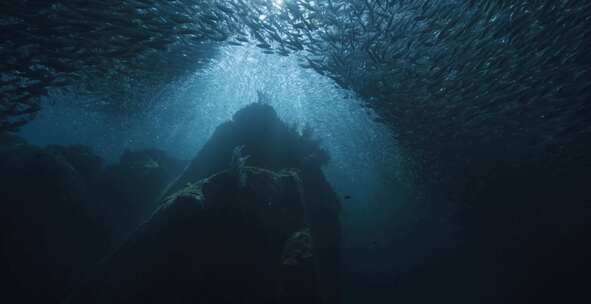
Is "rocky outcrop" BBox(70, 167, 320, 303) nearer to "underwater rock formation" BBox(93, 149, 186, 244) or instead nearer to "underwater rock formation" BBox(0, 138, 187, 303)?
"underwater rock formation" BBox(0, 138, 187, 303)

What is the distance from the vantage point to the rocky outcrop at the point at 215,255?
7961 mm

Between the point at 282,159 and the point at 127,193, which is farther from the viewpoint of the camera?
the point at 127,193

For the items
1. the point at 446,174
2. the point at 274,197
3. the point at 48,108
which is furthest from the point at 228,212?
the point at 48,108

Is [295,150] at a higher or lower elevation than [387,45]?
lower

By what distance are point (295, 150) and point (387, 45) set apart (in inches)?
258

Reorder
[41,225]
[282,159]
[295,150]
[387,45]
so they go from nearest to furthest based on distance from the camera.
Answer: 1. [387,45]
2. [41,225]
3. [282,159]
4. [295,150]

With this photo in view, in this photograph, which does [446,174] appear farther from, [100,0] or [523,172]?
[100,0]

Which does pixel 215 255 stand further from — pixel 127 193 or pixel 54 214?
pixel 127 193

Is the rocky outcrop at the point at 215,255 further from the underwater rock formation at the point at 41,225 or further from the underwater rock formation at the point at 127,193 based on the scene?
the underwater rock formation at the point at 127,193

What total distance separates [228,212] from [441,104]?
885 centimetres

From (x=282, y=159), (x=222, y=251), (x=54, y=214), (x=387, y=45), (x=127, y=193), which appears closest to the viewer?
(x=222, y=251)

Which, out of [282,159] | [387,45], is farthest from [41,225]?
[387,45]

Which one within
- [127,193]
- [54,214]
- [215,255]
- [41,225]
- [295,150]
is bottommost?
[215,255]

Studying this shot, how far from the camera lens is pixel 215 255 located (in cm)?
873
